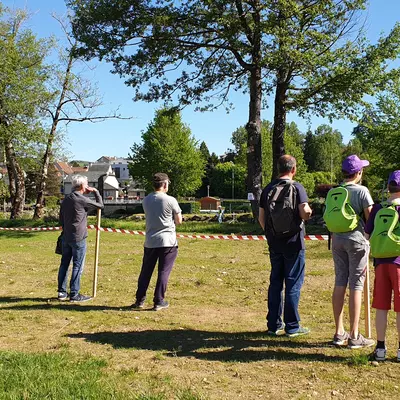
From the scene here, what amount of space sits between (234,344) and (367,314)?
1421mm

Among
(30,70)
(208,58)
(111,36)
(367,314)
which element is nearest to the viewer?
(367,314)

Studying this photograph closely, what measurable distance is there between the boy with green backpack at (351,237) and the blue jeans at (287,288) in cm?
45

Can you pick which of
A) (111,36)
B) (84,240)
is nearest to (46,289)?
(84,240)

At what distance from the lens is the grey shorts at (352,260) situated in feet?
15.1

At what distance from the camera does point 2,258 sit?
12.0 meters

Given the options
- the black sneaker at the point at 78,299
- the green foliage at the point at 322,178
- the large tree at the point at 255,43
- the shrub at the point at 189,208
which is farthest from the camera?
the green foliage at the point at 322,178

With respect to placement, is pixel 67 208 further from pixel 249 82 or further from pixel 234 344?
pixel 249 82

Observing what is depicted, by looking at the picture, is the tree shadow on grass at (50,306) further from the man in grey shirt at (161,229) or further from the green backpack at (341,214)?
the green backpack at (341,214)

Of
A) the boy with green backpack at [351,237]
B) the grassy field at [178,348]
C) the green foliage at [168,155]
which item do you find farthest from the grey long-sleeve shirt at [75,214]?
the green foliage at [168,155]

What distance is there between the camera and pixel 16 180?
25.7m

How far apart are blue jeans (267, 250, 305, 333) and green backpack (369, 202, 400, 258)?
944 millimetres

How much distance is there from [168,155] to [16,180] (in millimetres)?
25442

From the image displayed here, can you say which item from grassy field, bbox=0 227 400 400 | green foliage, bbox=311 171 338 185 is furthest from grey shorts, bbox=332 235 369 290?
green foliage, bbox=311 171 338 185

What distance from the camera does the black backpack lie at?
4.90 metres
